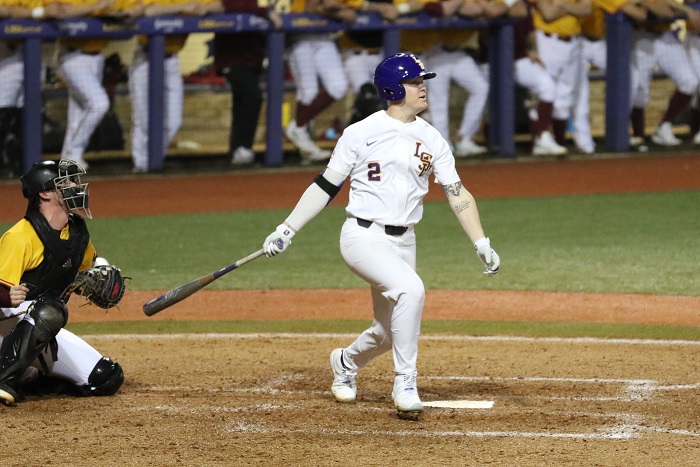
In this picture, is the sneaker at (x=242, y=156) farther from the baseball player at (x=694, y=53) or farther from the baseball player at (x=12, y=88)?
the baseball player at (x=694, y=53)

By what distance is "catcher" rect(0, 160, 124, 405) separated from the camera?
19.2 ft

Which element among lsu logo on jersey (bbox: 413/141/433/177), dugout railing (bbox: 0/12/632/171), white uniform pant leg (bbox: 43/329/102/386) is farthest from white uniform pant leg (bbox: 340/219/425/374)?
dugout railing (bbox: 0/12/632/171)

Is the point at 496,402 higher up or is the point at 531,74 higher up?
the point at 496,402

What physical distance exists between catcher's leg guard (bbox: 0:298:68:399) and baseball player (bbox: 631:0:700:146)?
11.7m

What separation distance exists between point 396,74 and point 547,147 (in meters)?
10.5

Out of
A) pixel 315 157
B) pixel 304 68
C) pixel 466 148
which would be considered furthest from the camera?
pixel 466 148

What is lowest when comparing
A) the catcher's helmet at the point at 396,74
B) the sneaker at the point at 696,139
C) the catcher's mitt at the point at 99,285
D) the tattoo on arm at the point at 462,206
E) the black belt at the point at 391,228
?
the sneaker at the point at 696,139

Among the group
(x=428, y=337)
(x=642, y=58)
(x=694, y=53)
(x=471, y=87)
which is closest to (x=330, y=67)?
(x=471, y=87)

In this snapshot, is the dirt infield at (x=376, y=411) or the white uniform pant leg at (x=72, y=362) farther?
the white uniform pant leg at (x=72, y=362)

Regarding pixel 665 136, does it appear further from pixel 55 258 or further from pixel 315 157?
pixel 55 258

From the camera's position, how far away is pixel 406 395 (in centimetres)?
569

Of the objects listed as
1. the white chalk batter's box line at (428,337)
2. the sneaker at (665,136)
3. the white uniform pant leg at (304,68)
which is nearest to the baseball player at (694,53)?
the sneaker at (665,136)

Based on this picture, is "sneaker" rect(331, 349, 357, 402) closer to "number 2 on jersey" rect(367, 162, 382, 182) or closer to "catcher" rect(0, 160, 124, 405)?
"number 2 on jersey" rect(367, 162, 382, 182)

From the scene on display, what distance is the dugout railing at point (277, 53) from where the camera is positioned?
13.9 m
